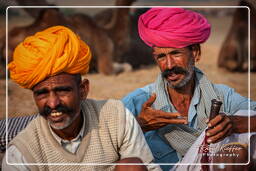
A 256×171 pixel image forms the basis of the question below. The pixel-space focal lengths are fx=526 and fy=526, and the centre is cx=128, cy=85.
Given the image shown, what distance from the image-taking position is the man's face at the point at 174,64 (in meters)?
4.02

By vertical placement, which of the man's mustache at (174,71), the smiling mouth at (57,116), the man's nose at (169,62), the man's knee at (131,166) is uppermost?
the man's nose at (169,62)

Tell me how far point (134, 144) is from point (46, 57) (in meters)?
0.84

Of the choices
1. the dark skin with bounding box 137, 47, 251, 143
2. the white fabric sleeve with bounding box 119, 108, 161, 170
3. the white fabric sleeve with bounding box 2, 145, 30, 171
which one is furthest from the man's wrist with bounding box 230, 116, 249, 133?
the white fabric sleeve with bounding box 2, 145, 30, 171

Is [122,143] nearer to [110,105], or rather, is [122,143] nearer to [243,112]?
[110,105]

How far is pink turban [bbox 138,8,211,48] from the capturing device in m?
3.97

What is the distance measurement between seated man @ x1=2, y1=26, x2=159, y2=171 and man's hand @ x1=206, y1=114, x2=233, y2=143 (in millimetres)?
526

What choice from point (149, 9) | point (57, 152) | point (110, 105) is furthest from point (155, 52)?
point (57, 152)

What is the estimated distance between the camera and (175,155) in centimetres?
411

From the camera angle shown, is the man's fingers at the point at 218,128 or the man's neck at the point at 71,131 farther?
the man's fingers at the point at 218,128

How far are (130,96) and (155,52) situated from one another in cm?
40

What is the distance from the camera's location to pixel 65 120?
353 cm

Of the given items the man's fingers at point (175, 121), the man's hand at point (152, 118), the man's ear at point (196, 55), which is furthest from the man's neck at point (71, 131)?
the man's ear at point (196, 55)

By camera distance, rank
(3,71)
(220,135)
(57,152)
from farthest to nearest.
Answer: (3,71) < (220,135) < (57,152)

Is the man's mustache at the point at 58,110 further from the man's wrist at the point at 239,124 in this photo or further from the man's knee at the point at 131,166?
the man's wrist at the point at 239,124
